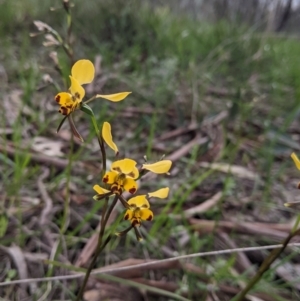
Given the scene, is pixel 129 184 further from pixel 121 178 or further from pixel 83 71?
pixel 83 71

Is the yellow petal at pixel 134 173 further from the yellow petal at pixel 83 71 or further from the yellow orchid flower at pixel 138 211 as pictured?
the yellow petal at pixel 83 71

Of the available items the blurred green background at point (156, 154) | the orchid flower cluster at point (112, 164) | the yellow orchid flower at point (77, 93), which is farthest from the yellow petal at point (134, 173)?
the blurred green background at point (156, 154)

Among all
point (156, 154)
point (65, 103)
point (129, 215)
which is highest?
point (65, 103)

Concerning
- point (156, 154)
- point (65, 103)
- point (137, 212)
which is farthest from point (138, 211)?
point (156, 154)

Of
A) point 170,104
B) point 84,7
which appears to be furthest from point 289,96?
point 84,7

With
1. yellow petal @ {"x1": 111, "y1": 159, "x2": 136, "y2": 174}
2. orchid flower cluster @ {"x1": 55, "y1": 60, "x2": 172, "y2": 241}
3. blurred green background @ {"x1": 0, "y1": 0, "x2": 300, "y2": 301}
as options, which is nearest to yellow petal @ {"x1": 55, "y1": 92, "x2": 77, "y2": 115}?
orchid flower cluster @ {"x1": 55, "y1": 60, "x2": 172, "y2": 241}

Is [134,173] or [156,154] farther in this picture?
[156,154]
